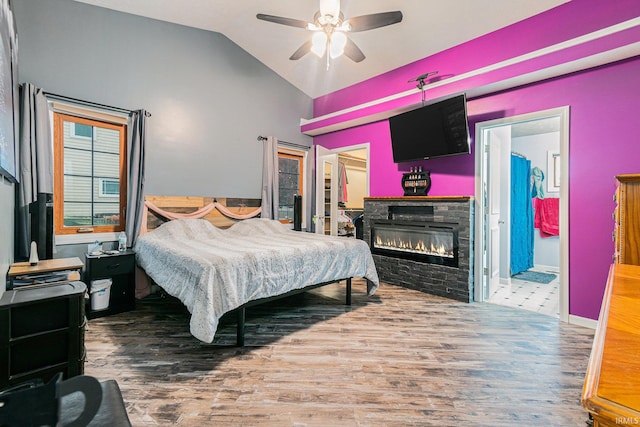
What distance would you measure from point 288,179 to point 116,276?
312 centimetres

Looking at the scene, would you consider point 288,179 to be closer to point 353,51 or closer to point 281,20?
point 353,51

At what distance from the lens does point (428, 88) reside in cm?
388

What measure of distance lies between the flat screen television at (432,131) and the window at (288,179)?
1.99m

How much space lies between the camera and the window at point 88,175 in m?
3.32

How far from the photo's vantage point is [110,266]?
125 inches

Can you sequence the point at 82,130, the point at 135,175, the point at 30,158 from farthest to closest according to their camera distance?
the point at 135,175
the point at 82,130
the point at 30,158

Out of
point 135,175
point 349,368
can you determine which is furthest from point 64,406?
point 135,175

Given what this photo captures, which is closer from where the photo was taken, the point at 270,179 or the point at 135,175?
the point at 135,175

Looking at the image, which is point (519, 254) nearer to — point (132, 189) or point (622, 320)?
point (622, 320)

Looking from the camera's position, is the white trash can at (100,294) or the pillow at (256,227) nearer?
the white trash can at (100,294)

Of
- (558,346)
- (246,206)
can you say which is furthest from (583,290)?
(246,206)

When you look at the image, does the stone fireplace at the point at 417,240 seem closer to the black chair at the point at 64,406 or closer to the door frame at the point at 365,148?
the door frame at the point at 365,148

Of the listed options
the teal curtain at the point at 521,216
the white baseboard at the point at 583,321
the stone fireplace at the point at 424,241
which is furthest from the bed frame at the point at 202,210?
the teal curtain at the point at 521,216

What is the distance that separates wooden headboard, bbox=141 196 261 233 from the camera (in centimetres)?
389
